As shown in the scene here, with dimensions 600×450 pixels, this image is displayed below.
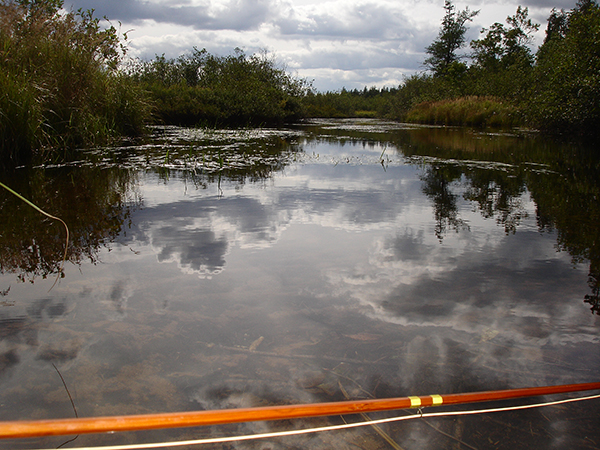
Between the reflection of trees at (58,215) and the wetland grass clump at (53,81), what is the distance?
0.95m

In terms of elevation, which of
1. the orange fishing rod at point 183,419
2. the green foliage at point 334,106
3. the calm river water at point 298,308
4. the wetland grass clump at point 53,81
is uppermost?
the green foliage at point 334,106

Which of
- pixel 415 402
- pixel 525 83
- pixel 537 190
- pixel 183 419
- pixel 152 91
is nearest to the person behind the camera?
pixel 183 419

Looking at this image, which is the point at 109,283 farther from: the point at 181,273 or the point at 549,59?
the point at 549,59

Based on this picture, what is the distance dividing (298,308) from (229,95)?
21.5m

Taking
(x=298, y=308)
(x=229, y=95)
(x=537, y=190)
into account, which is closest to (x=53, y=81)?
(x=298, y=308)

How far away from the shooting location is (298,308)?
2.52 metres

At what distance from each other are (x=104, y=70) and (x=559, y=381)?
11411 mm

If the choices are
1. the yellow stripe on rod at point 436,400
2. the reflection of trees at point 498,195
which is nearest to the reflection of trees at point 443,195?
the reflection of trees at point 498,195

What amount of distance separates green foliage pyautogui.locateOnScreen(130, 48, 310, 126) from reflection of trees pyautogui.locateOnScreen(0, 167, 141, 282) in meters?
7.73

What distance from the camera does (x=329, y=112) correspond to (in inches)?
2012

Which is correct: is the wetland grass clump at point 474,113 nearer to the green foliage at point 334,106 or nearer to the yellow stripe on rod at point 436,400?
the green foliage at point 334,106

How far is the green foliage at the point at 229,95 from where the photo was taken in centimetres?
2053

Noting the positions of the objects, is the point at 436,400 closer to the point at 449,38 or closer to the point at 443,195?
the point at 443,195

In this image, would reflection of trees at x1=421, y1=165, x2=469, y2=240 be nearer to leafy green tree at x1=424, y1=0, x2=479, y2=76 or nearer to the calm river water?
the calm river water
